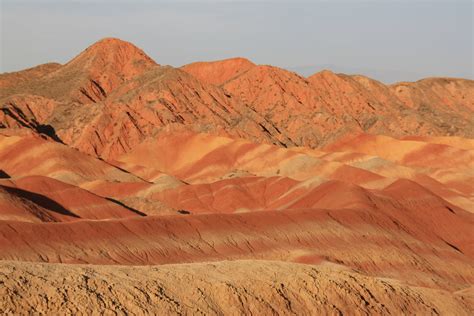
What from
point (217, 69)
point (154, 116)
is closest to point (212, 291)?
point (154, 116)

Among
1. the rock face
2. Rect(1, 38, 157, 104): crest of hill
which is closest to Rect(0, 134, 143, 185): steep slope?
the rock face

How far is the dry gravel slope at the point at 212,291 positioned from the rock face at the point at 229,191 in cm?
7

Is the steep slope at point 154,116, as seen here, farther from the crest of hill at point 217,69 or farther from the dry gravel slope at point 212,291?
the dry gravel slope at point 212,291

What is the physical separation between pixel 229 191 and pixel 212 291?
215 ft

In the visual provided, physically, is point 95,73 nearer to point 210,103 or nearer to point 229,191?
point 210,103

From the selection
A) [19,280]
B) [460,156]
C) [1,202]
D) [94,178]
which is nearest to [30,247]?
[1,202]

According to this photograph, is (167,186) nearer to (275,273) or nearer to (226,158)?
(226,158)

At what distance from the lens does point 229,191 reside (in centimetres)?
9550

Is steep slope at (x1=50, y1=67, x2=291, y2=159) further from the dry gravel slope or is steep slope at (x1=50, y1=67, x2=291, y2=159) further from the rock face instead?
the dry gravel slope

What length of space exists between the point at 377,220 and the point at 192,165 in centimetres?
5610

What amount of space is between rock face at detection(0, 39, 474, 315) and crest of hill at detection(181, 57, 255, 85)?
59 cm

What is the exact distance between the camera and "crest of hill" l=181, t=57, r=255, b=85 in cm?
18462

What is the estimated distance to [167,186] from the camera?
319 feet

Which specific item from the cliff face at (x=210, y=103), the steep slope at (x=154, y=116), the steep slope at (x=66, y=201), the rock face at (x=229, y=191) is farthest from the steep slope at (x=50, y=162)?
the steep slope at (x=66, y=201)
